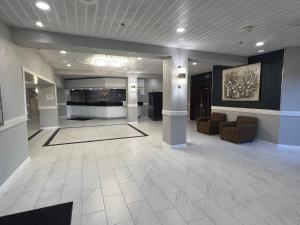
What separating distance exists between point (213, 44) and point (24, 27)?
4.03 m

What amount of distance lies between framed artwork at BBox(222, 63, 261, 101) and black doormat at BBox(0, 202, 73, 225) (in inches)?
226

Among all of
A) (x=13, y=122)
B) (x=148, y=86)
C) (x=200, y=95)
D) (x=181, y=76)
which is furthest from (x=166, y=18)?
(x=148, y=86)

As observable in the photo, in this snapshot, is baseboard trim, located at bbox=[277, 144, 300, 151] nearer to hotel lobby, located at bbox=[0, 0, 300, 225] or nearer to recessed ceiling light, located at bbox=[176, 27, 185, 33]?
hotel lobby, located at bbox=[0, 0, 300, 225]

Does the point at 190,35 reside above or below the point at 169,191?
above

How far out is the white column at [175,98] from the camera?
14.3ft

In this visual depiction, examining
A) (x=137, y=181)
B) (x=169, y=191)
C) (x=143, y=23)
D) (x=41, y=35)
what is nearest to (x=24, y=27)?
(x=41, y=35)

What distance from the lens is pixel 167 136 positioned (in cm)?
468

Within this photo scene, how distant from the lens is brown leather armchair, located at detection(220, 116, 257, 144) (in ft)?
16.1

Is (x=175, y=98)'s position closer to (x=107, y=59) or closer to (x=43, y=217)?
(x=107, y=59)

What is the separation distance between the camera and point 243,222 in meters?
1.85

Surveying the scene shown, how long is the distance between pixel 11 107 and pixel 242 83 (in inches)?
250

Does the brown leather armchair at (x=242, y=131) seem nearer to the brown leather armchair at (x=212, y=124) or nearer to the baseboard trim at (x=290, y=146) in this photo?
the brown leather armchair at (x=212, y=124)

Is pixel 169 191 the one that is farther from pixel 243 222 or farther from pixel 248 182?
pixel 248 182

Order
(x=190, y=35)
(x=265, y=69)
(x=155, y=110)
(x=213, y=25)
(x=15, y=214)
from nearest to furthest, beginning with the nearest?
(x=15, y=214) < (x=213, y=25) < (x=190, y=35) < (x=265, y=69) < (x=155, y=110)
